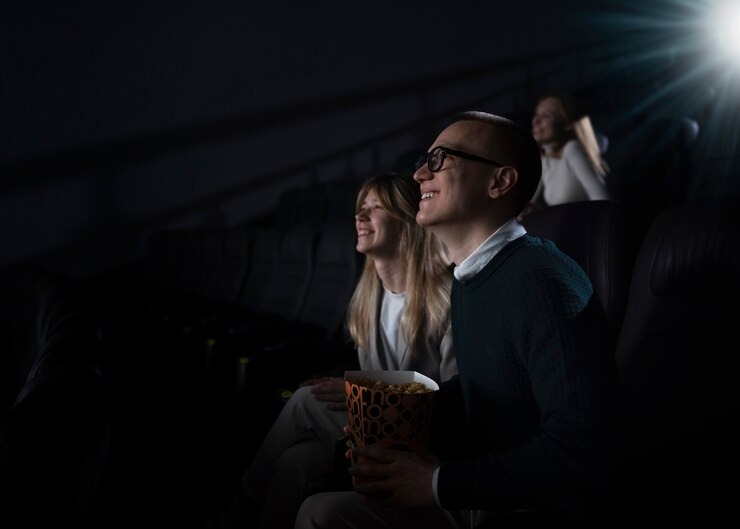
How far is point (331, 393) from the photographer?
102 centimetres

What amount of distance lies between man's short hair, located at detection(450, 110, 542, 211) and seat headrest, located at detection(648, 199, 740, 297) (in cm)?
32

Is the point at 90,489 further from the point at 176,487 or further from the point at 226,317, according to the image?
the point at 226,317

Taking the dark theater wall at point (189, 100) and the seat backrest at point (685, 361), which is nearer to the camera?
the seat backrest at point (685, 361)

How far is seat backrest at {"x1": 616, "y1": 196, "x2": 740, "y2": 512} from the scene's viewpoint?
77 cm

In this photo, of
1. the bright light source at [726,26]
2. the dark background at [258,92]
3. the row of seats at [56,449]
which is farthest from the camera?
the bright light source at [726,26]

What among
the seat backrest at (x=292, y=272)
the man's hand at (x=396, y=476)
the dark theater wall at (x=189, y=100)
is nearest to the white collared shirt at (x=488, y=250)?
the man's hand at (x=396, y=476)

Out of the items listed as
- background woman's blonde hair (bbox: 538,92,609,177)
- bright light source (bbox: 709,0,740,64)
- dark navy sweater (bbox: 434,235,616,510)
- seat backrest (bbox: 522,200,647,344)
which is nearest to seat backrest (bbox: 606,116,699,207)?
background woman's blonde hair (bbox: 538,92,609,177)

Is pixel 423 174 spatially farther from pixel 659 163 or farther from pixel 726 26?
pixel 726 26

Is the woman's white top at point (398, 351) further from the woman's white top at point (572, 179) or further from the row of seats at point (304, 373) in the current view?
the woman's white top at point (572, 179)

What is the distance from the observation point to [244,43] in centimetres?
416

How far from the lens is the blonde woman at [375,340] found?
0.93 m

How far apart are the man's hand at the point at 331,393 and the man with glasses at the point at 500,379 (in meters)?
0.27

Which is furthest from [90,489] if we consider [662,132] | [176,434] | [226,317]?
[662,132]

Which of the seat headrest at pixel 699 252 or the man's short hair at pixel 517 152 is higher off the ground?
the man's short hair at pixel 517 152
